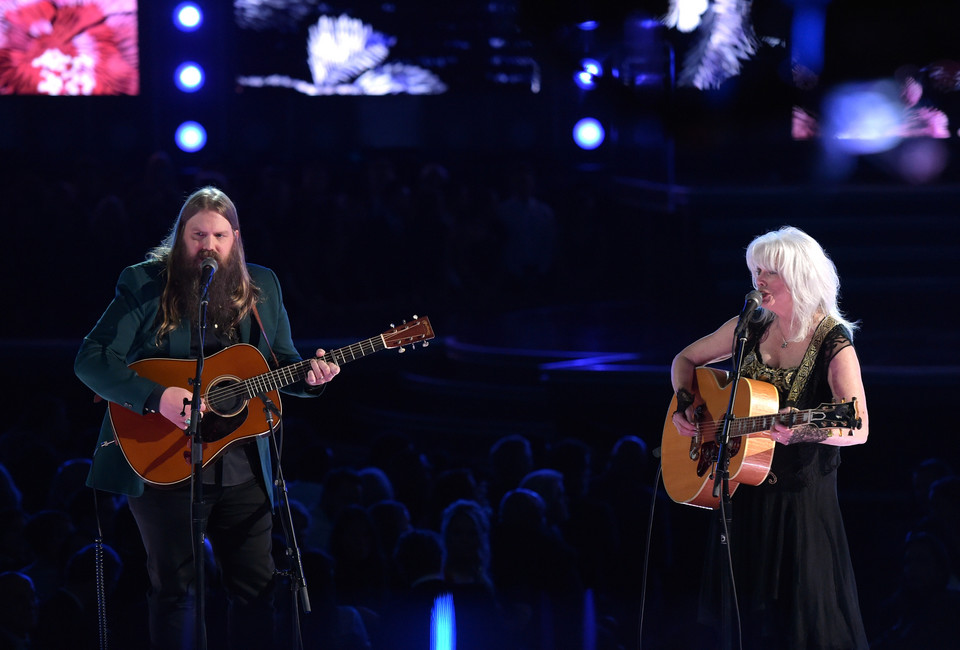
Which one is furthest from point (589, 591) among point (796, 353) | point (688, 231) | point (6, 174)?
point (6, 174)

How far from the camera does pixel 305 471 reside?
21.1 feet

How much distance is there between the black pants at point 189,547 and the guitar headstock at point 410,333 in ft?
2.19

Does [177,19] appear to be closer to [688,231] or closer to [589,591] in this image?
[688,231]

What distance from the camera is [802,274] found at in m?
3.77

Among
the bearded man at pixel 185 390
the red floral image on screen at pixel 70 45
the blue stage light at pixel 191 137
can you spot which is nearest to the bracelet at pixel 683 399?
Answer: the bearded man at pixel 185 390

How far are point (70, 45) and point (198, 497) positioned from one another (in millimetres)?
13333

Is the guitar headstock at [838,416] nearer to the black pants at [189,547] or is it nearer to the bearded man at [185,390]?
the bearded man at [185,390]

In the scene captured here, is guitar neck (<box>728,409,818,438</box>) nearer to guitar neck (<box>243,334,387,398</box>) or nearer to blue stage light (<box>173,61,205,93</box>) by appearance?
guitar neck (<box>243,334,387,398</box>)

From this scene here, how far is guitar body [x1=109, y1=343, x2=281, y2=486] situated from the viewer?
389 centimetres

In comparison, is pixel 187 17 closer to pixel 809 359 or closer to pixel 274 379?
pixel 274 379

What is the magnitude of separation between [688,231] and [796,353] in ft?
22.4

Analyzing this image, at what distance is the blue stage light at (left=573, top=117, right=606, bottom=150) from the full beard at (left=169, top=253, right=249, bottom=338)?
12636 millimetres

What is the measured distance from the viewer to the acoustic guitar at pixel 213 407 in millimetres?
3893

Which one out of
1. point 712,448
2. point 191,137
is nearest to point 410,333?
point 712,448
